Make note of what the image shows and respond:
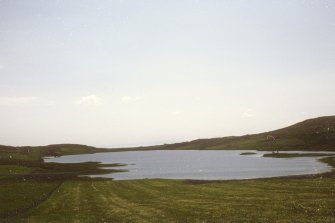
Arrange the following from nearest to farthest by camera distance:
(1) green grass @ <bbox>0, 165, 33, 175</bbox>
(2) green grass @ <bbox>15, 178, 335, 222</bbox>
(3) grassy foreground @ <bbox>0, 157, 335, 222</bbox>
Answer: (2) green grass @ <bbox>15, 178, 335, 222</bbox> → (3) grassy foreground @ <bbox>0, 157, 335, 222</bbox> → (1) green grass @ <bbox>0, 165, 33, 175</bbox>

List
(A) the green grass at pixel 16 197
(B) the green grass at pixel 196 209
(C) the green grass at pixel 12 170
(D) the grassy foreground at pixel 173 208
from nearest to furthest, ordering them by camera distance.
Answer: (B) the green grass at pixel 196 209
(D) the grassy foreground at pixel 173 208
(A) the green grass at pixel 16 197
(C) the green grass at pixel 12 170

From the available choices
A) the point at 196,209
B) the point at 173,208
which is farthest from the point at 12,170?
the point at 196,209

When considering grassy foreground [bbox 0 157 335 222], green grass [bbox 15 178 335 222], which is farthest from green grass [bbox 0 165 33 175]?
green grass [bbox 15 178 335 222]

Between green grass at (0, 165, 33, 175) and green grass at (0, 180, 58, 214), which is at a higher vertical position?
green grass at (0, 165, 33, 175)

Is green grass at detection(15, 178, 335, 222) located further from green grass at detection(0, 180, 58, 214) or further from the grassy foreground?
green grass at detection(0, 180, 58, 214)

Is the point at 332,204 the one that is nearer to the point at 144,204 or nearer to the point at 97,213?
the point at 144,204

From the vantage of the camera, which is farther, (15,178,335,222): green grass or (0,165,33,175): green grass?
(0,165,33,175): green grass

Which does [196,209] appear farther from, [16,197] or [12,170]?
[12,170]

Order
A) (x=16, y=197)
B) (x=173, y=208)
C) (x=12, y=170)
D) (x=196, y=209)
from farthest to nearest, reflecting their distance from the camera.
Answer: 1. (x=12, y=170)
2. (x=16, y=197)
3. (x=173, y=208)
4. (x=196, y=209)

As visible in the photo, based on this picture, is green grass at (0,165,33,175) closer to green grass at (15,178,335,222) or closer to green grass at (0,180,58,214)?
green grass at (0,180,58,214)

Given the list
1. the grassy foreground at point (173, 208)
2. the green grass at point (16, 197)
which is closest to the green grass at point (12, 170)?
the green grass at point (16, 197)

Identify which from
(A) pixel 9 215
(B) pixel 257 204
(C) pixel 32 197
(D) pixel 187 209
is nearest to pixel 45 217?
(A) pixel 9 215

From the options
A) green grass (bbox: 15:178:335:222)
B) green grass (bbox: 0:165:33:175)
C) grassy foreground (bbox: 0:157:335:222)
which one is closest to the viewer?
green grass (bbox: 15:178:335:222)

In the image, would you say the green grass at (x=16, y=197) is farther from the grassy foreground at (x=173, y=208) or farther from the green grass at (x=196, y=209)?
the green grass at (x=196, y=209)
